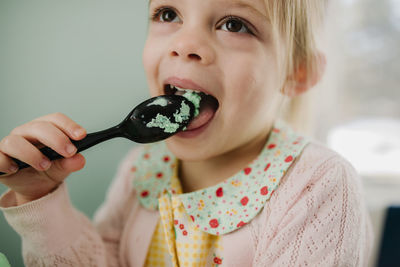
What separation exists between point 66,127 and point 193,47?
25cm

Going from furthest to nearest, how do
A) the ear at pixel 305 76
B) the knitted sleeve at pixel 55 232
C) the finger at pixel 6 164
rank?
the ear at pixel 305 76 → the knitted sleeve at pixel 55 232 → the finger at pixel 6 164

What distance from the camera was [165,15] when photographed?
0.69m

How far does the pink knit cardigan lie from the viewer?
1.94 ft

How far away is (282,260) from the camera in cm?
60

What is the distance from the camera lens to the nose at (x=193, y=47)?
1.95ft

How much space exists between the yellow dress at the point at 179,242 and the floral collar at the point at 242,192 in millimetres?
20

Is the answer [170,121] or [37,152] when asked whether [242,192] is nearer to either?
[170,121]

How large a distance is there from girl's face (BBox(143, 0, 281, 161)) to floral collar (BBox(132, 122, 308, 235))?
0.27 feet

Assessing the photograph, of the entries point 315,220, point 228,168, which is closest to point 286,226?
point 315,220

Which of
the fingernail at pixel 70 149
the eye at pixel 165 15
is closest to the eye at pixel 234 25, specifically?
the eye at pixel 165 15

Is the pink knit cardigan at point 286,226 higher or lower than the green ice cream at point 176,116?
lower

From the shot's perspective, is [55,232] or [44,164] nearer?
[44,164]

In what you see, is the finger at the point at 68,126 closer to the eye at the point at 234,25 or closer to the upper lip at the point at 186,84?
the upper lip at the point at 186,84

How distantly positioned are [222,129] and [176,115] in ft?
0.35
